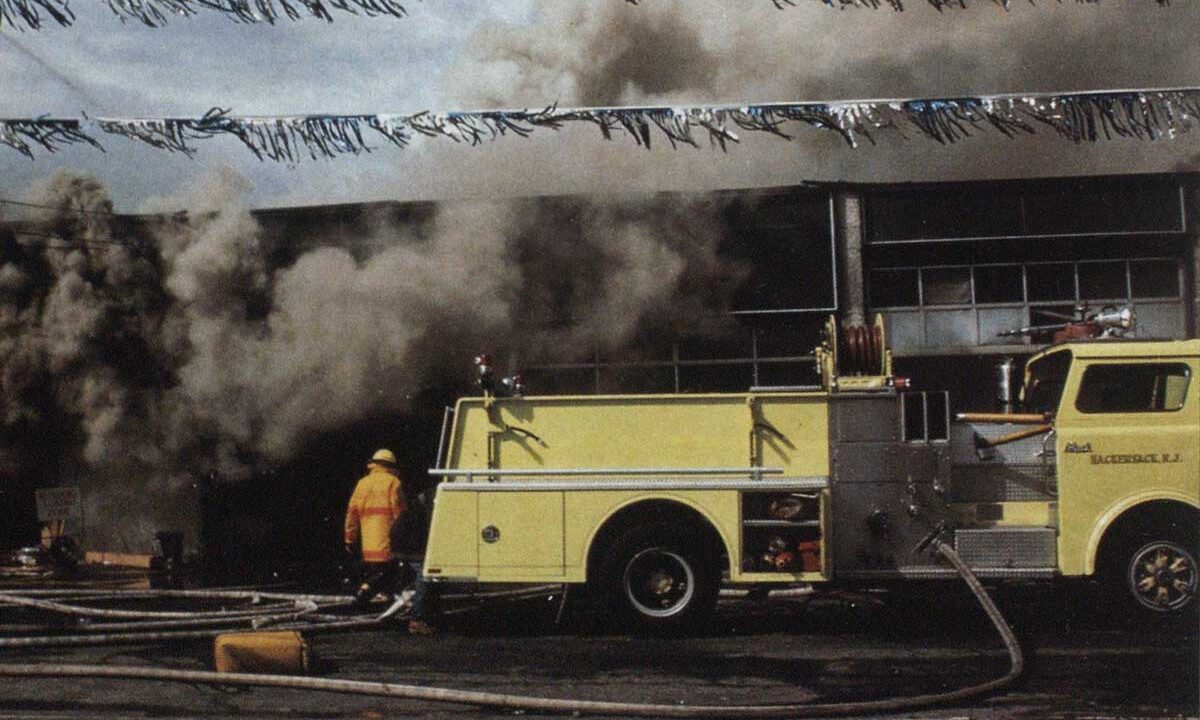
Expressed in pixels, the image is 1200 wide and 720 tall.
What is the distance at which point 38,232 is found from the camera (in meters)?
14.4

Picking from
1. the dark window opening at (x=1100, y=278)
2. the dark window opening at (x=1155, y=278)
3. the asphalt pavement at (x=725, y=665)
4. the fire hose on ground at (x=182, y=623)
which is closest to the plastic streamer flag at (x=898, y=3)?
the dark window opening at (x=1100, y=278)

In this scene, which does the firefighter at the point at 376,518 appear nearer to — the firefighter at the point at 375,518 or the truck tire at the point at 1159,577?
the firefighter at the point at 375,518

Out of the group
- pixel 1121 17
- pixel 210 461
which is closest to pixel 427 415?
pixel 210 461

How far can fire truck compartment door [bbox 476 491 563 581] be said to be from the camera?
30.0 ft

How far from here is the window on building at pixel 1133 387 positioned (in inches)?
370

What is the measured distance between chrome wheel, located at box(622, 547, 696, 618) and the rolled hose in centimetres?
252

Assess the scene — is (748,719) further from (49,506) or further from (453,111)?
(49,506)

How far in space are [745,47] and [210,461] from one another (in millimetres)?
8775

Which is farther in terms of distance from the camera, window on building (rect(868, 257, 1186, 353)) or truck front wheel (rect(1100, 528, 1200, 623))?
window on building (rect(868, 257, 1186, 353))

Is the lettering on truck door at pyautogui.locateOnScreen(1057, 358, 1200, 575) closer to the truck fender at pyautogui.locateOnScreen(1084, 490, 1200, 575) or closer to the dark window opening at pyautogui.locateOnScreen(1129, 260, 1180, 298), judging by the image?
the truck fender at pyautogui.locateOnScreen(1084, 490, 1200, 575)

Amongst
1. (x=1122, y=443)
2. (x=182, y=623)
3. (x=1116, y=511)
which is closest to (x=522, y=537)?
(x=182, y=623)

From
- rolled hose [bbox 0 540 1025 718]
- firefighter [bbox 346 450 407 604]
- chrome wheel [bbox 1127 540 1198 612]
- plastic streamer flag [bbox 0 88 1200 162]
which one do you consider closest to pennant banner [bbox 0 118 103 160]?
plastic streamer flag [bbox 0 88 1200 162]

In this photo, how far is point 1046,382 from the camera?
9984 mm

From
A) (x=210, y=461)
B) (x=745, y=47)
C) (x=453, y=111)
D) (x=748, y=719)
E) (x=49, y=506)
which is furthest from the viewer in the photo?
(x=210, y=461)
